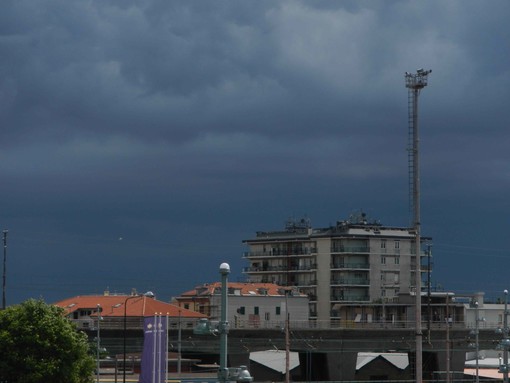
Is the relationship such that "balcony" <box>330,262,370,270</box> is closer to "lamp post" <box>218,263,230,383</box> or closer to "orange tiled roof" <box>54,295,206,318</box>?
"orange tiled roof" <box>54,295,206,318</box>

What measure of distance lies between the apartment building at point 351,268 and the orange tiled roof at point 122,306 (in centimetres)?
3427

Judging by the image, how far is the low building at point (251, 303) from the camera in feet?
565

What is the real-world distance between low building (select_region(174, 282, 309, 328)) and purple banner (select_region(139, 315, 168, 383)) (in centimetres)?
12183

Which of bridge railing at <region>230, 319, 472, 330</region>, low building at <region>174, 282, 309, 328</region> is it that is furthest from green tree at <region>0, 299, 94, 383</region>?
low building at <region>174, 282, 309, 328</region>

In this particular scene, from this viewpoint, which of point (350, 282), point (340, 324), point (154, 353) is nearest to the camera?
point (154, 353)

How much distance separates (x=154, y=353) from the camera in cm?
4466

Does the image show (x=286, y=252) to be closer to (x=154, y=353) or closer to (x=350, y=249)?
(x=350, y=249)

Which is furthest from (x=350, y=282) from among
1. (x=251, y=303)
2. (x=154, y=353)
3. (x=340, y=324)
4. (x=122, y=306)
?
(x=154, y=353)

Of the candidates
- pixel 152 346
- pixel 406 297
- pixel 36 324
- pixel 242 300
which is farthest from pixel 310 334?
pixel 152 346

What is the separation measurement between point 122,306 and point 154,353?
11137 centimetres

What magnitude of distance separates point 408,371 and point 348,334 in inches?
764

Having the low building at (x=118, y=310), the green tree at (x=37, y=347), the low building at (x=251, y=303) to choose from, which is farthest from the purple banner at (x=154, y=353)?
the low building at (x=251, y=303)

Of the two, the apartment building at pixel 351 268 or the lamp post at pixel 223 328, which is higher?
the apartment building at pixel 351 268

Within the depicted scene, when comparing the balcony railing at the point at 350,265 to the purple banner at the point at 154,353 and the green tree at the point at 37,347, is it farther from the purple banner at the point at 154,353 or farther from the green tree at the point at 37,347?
the purple banner at the point at 154,353
